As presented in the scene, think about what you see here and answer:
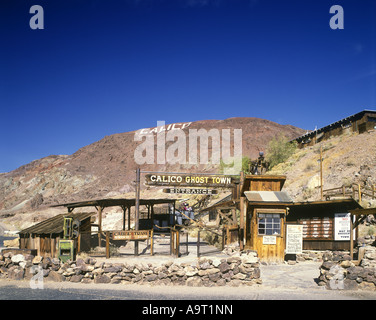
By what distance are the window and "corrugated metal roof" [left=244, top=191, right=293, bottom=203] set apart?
747mm

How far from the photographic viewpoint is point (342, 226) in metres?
21.3

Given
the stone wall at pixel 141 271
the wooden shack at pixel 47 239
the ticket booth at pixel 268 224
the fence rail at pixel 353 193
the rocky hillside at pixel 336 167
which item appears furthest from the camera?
the rocky hillside at pixel 336 167

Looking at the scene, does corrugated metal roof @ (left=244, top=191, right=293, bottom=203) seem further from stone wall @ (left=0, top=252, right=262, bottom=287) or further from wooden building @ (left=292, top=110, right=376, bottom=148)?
wooden building @ (left=292, top=110, right=376, bottom=148)

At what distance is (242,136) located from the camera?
11838 centimetres

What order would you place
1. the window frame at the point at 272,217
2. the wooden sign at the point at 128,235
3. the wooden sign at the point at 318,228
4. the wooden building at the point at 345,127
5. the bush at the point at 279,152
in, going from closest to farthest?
1. the wooden sign at the point at 128,235
2. the window frame at the point at 272,217
3. the wooden sign at the point at 318,228
4. the wooden building at the point at 345,127
5. the bush at the point at 279,152

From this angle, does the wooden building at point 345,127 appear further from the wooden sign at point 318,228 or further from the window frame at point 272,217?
the window frame at point 272,217

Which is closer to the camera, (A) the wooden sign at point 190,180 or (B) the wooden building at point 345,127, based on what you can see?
(A) the wooden sign at point 190,180

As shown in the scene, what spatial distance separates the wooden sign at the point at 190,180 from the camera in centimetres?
2147

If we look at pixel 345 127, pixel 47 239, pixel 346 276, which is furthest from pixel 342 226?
pixel 345 127

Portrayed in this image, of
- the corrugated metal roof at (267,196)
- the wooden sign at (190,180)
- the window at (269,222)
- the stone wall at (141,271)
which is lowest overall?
the stone wall at (141,271)

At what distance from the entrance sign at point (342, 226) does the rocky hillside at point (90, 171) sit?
48054 millimetres

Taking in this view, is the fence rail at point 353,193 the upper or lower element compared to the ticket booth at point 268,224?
upper

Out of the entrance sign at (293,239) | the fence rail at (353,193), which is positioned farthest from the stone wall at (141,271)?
the fence rail at (353,193)

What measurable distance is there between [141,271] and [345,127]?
167 feet
